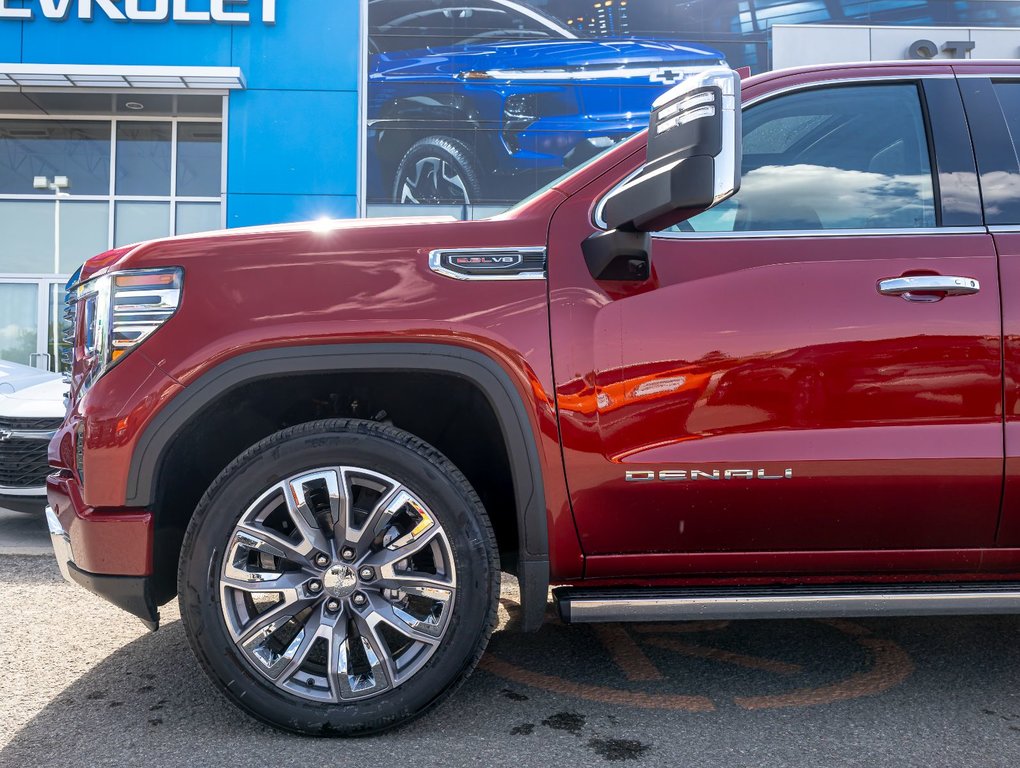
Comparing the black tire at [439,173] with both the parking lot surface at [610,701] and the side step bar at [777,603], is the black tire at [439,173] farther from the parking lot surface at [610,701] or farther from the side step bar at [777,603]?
the side step bar at [777,603]

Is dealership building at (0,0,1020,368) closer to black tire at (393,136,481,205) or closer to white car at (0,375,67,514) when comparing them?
black tire at (393,136,481,205)

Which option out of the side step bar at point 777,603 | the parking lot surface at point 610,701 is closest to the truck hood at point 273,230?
the side step bar at point 777,603

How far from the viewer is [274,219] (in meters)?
12.4

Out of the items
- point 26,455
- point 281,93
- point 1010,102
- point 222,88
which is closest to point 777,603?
point 1010,102

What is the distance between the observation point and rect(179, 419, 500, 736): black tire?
2273mm

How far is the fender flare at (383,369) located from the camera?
7.52 ft

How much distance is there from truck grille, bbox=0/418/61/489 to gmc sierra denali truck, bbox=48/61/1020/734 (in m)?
3.01

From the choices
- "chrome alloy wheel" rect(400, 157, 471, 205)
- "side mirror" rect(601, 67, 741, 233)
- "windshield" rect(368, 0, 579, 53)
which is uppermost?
"windshield" rect(368, 0, 579, 53)

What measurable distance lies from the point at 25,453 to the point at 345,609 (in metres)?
3.60

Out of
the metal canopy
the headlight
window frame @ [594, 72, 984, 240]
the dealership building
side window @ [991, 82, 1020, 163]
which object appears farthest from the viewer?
the dealership building

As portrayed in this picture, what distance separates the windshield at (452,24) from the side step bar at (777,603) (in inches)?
452

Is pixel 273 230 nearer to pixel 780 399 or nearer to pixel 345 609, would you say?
pixel 345 609

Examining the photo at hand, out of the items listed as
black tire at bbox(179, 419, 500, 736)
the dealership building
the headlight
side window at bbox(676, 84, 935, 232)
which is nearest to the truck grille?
the headlight

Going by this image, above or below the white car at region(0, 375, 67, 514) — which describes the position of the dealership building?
above
